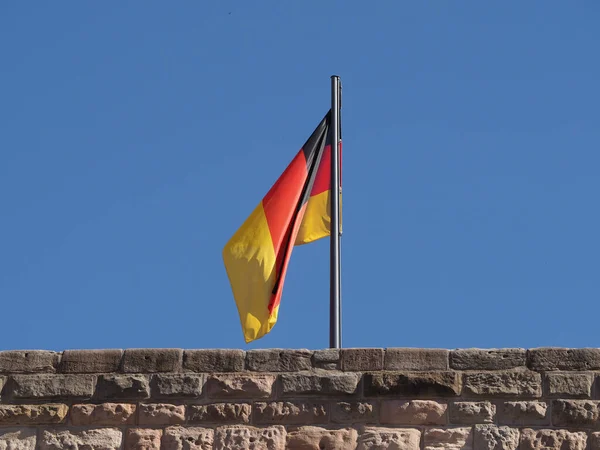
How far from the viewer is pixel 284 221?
38.5ft

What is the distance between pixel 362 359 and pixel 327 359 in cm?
23

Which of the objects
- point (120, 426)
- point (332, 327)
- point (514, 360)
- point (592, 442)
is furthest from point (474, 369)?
point (120, 426)

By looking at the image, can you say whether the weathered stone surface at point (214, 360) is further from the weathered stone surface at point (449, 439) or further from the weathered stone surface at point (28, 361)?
the weathered stone surface at point (449, 439)

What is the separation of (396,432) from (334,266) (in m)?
2.05

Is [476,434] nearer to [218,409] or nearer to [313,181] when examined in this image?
[218,409]

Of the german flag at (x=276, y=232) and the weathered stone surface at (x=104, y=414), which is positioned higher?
the german flag at (x=276, y=232)

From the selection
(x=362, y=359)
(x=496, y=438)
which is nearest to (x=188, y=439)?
(x=362, y=359)

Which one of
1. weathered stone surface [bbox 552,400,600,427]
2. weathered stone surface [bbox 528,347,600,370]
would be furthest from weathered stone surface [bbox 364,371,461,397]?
weathered stone surface [bbox 552,400,600,427]

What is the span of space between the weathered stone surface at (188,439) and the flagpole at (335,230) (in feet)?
4.26

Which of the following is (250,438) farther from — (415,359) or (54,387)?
(54,387)

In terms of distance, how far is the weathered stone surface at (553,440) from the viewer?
30.6ft

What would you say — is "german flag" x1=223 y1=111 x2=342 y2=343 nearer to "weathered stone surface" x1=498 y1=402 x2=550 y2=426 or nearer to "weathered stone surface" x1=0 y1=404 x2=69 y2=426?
"weathered stone surface" x1=0 y1=404 x2=69 y2=426

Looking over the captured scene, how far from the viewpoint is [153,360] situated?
32.6 feet

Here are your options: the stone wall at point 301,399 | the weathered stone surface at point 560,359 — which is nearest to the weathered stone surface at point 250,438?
the stone wall at point 301,399
